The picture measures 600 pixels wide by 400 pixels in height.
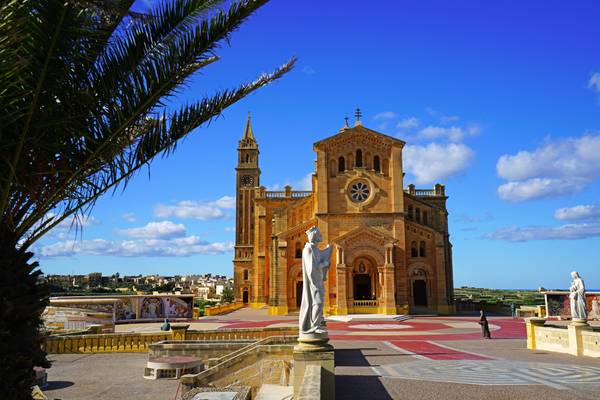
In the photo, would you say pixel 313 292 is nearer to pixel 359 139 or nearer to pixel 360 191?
pixel 360 191

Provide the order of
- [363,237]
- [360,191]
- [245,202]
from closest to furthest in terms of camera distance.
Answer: [363,237], [360,191], [245,202]

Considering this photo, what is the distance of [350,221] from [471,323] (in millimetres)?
14118

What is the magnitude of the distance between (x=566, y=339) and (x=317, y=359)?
13.3m

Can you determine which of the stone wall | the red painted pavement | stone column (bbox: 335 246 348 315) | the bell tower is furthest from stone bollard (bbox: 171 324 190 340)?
the bell tower

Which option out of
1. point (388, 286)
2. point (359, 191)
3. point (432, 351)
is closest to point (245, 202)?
point (359, 191)

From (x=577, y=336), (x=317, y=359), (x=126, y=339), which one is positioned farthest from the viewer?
(x=126, y=339)

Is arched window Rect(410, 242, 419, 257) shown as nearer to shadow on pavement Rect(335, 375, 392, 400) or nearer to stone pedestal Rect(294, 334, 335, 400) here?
shadow on pavement Rect(335, 375, 392, 400)

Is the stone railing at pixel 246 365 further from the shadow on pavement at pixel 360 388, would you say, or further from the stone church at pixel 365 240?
the stone church at pixel 365 240

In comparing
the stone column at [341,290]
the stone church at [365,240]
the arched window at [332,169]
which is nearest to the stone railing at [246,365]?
the stone column at [341,290]

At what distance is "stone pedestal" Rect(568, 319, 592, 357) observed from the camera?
17781mm

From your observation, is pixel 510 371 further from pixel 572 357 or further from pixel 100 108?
pixel 100 108

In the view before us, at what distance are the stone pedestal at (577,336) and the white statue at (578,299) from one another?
11.3 inches

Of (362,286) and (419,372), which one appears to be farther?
(362,286)

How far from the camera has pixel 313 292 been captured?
1066cm
